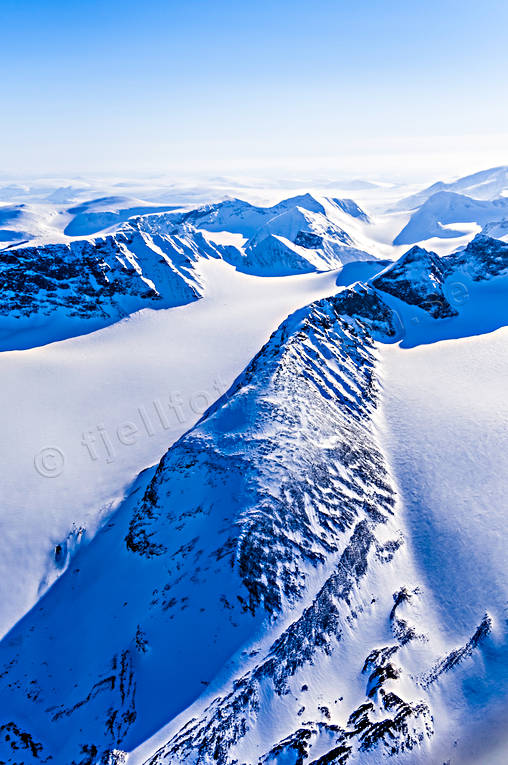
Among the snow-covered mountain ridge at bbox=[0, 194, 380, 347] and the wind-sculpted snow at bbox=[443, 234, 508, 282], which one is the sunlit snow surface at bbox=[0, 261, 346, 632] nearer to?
the snow-covered mountain ridge at bbox=[0, 194, 380, 347]

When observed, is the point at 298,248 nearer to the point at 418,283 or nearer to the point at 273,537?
the point at 418,283

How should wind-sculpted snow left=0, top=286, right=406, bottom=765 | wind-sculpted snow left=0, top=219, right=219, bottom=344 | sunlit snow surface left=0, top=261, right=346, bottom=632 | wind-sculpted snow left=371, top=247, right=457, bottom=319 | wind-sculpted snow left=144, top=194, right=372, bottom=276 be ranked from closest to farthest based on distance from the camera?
wind-sculpted snow left=0, top=286, right=406, bottom=765 < sunlit snow surface left=0, top=261, right=346, bottom=632 < wind-sculpted snow left=371, top=247, right=457, bottom=319 < wind-sculpted snow left=0, top=219, right=219, bottom=344 < wind-sculpted snow left=144, top=194, right=372, bottom=276

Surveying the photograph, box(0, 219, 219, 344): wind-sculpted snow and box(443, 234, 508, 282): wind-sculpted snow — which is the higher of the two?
box(443, 234, 508, 282): wind-sculpted snow

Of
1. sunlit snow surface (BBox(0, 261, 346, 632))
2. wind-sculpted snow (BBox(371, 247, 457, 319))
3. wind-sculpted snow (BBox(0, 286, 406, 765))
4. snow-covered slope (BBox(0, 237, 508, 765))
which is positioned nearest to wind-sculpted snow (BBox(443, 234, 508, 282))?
wind-sculpted snow (BBox(371, 247, 457, 319))

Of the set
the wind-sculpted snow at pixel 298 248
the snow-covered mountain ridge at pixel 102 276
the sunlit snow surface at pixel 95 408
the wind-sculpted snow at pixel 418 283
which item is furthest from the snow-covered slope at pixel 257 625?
the wind-sculpted snow at pixel 298 248

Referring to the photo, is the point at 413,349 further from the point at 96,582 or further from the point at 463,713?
the point at 96,582

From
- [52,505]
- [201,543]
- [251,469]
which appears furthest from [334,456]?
[52,505]

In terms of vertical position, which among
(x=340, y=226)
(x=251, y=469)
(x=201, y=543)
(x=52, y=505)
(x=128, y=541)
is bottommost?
(x=52, y=505)

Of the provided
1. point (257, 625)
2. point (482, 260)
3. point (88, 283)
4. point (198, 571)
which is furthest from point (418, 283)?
point (88, 283)
